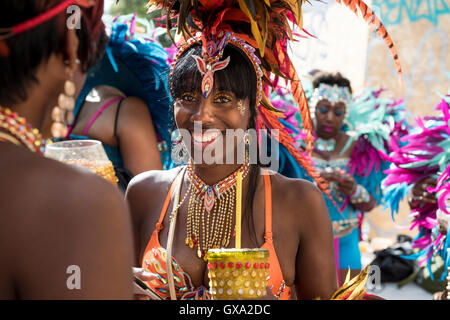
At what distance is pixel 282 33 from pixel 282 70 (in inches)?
7.1

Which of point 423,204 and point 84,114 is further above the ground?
point 84,114

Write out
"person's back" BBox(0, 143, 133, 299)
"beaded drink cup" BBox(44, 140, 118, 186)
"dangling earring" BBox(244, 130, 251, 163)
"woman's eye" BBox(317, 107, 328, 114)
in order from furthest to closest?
"woman's eye" BBox(317, 107, 328, 114) < "dangling earring" BBox(244, 130, 251, 163) < "beaded drink cup" BBox(44, 140, 118, 186) < "person's back" BBox(0, 143, 133, 299)

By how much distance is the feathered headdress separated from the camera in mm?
2143

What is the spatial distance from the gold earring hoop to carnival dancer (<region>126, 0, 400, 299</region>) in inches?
38.7

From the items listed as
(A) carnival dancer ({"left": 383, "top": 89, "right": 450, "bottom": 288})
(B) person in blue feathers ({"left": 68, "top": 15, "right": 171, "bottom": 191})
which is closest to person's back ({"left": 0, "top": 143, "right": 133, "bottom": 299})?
(B) person in blue feathers ({"left": 68, "top": 15, "right": 171, "bottom": 191})

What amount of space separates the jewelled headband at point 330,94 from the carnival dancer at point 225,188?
334 centimetres

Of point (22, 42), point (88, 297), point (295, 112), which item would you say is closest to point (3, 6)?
point (22, 42)

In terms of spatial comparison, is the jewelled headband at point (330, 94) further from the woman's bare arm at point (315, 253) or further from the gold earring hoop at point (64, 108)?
the gold earring hoop at point (64, 108)

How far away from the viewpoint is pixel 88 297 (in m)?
1.02

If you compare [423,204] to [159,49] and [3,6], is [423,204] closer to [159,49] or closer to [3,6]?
[159,49]

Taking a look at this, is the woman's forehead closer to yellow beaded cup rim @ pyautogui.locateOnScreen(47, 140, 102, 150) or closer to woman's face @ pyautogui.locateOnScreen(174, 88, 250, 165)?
woman's face @ pyautogui.locateOnScreen(174, 88, 250, 165)

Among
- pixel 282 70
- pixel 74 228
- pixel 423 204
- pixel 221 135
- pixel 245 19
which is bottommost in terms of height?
pixel 423 204

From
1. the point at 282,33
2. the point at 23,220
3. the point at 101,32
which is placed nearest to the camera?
the point at 23,220

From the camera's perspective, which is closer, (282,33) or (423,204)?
(282,33)
